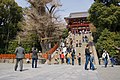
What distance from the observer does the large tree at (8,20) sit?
4294 cm

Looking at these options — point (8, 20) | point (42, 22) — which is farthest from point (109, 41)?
point (8, 20)

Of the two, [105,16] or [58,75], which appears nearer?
[58,75]

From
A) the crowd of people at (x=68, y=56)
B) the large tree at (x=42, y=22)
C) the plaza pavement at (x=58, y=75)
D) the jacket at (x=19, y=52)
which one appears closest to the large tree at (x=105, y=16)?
the crowd of people at (x=68, y=56)

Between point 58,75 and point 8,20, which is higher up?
point 8,20

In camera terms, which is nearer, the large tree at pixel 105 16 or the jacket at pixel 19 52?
the jacket at pixel 19 52

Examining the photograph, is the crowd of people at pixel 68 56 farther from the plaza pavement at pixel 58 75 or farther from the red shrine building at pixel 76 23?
the red shrine building at pixel 76 23

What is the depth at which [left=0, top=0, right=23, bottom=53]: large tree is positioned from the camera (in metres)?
42.9

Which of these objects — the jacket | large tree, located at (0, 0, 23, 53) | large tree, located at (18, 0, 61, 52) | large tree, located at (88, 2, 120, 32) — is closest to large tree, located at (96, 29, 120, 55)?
large tree, located at (88, 2, 120, 32)

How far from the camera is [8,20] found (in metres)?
44.3

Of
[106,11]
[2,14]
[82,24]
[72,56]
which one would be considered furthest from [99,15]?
[82,24]

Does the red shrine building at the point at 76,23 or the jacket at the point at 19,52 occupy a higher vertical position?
the red shrine building at the point at 76,23

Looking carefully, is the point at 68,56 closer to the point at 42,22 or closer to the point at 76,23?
the point at 42,22

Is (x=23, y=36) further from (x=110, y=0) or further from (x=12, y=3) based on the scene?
(x=110, y=0)

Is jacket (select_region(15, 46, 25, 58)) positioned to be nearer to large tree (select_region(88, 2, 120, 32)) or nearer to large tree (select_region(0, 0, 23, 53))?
large tree (select_region(88, 2, 120, 32))
